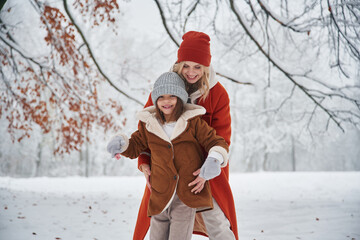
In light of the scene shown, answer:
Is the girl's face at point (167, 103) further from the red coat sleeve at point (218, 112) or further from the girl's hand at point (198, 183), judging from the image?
the girl's hand at point (198, 183)

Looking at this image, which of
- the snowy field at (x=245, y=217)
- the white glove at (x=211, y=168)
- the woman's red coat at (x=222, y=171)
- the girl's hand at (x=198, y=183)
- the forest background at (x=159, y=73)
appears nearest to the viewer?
the white glove at (x=211, y=168)

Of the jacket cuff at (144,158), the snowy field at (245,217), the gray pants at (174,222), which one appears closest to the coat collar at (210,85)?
the jacket cuff at (144,158)

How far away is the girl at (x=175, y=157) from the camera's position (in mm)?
1710

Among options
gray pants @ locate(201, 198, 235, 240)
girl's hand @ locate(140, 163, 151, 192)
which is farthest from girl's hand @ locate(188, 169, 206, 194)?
girl's hand @ locate(140, 163, 151, 192)

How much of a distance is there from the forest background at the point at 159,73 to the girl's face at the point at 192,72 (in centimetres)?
179

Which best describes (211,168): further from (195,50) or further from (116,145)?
(195,50)

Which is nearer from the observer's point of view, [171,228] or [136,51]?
[171,228]

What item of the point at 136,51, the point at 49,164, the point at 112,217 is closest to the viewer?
the point at 112,217

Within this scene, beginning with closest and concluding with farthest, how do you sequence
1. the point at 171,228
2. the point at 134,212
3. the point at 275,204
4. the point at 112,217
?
the point at 171,228
the point at 112,217
the point at 134,212
the point at 275,204

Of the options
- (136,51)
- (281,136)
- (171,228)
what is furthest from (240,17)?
(281,136)

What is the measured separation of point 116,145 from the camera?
1.74m

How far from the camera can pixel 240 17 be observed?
139 inches

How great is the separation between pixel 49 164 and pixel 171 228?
2128 cm

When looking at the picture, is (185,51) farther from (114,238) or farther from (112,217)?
(112,217)
